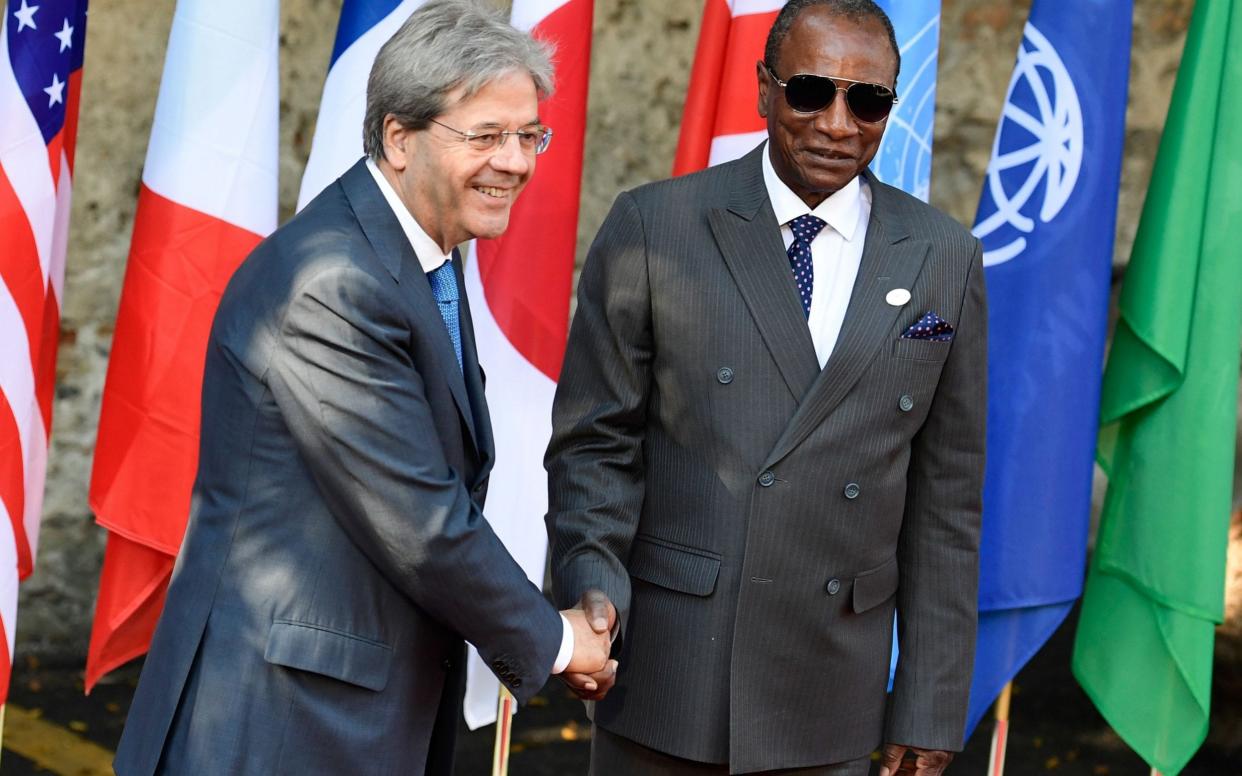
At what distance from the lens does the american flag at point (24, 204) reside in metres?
3.18

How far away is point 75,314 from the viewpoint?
192 inches

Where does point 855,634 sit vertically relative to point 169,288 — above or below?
below

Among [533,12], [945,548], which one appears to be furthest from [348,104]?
[945,548]

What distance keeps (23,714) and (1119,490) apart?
3.20 meters

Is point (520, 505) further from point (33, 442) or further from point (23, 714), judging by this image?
point (23, 714)

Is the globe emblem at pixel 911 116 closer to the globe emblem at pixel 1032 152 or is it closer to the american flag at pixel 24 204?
the globe emblem at pixel 1032 152

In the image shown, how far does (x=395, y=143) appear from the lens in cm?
211

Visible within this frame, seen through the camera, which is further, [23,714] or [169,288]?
[23,714]

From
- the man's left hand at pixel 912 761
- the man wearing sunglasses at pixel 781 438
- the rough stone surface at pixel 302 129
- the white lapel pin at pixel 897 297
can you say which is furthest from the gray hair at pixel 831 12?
the rough stone surface at pixel 302 129

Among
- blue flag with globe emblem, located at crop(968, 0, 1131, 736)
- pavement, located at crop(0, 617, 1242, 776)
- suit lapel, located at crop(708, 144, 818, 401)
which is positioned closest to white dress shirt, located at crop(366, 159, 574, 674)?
suit lapel, located at crop(708, 144, 818, 401)

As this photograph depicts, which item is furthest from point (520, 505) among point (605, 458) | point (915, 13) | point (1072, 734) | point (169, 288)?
point (1072, 734)

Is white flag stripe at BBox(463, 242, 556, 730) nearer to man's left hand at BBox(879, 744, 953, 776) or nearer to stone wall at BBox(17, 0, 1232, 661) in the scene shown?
man's left hand at BBox(879, 744, 953, 776)

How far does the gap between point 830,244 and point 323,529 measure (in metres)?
0.92

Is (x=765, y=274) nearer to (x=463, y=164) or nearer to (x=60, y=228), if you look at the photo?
(x=463, y=164)
